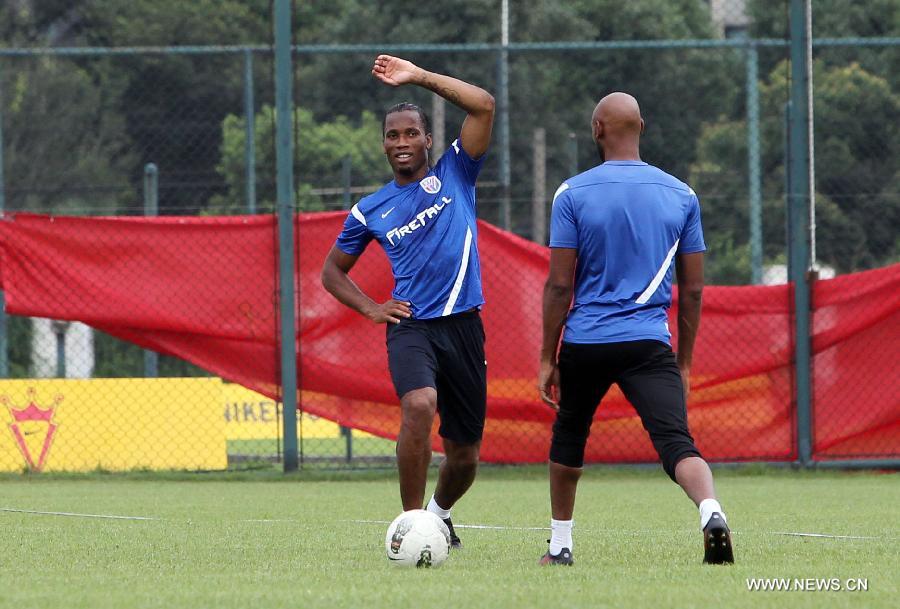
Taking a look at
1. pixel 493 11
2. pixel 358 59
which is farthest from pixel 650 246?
pixel 493 11

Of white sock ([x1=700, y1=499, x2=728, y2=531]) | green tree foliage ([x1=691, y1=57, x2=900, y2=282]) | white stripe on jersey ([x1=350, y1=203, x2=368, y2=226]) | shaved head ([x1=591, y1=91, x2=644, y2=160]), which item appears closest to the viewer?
white sock ([x1=700, y1=499, x2=728, y2=531])

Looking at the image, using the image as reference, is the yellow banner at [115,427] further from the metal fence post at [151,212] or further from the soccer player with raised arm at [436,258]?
the soccer player with raised arm at [436,258]

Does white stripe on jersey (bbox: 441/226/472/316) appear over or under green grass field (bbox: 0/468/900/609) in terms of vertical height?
over

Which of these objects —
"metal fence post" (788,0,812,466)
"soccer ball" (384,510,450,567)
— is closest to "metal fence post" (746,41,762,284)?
"metal fence post" (788,0,812,466)

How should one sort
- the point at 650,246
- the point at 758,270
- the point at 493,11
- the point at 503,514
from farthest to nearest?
the point at 493,11
the point at 758,270
the point at 503,514
the point at 650,246

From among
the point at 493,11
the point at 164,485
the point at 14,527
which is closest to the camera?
the point at 14,527

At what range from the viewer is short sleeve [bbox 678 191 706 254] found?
248 inches

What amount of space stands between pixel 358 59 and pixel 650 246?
20.4 metres

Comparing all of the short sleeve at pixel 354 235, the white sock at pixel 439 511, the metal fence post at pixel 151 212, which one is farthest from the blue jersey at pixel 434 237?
the metal fence post at pixel 151 212

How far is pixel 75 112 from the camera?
88.1ft

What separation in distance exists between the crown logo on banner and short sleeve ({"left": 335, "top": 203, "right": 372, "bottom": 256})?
5.59 metres

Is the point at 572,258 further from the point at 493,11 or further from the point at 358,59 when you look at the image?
the point at 493,11

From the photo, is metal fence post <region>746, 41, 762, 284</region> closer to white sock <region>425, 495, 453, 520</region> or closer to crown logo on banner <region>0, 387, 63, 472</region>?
crown logo on banner <region>0, 387, 63, 472</region>
